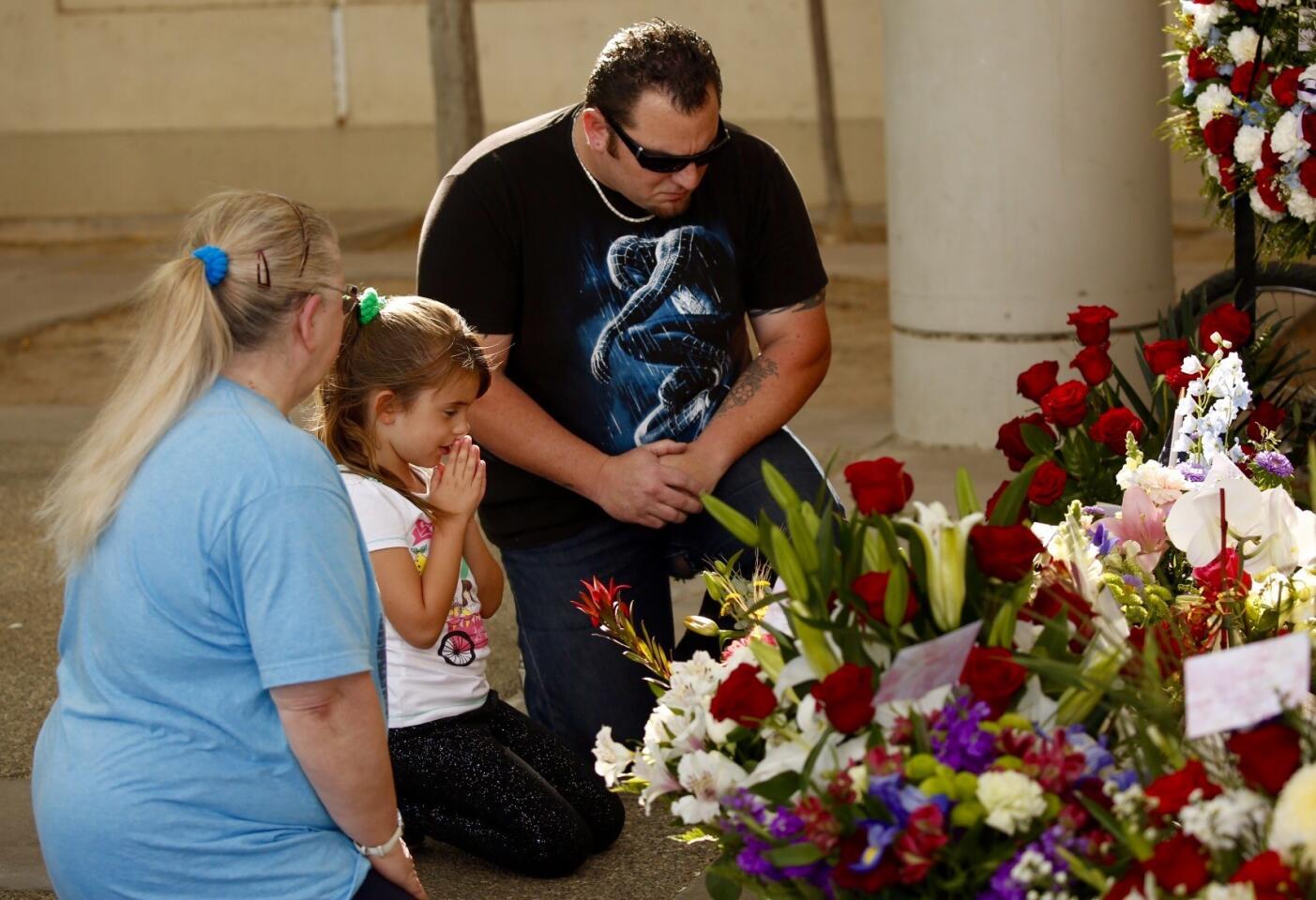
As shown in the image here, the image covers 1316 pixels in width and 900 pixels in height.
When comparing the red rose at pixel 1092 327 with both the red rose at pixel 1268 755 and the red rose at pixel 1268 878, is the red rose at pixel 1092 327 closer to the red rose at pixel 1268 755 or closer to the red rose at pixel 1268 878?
the red rose at pixel 1268 755

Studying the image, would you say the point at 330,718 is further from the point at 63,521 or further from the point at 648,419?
the point at 648,419

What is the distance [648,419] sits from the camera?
12.3ft

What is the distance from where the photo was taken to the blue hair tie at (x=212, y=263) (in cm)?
221

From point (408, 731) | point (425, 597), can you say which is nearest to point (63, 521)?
point (425, 597)

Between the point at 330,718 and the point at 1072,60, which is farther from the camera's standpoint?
the point at 1072,60

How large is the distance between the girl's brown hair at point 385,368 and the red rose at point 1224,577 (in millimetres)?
1329

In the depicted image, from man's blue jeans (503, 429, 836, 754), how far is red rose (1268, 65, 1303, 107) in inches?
45.9

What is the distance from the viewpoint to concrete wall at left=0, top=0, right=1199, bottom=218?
537 inches

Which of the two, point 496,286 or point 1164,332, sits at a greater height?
point 496,286

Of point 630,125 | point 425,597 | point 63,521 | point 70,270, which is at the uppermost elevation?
point 630,125

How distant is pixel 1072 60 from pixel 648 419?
106 inches

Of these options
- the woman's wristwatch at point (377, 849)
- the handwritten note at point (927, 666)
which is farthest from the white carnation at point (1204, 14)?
the woman's wristwatch at point (377, 849)

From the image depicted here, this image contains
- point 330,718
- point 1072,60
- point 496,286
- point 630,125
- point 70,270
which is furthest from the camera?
point 70,270

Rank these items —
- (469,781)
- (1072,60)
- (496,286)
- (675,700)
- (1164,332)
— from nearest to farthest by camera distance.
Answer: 1. (675,700)
2. (469,781)
3. (496,286)
4. (1164,332)
5. (1072,60)
